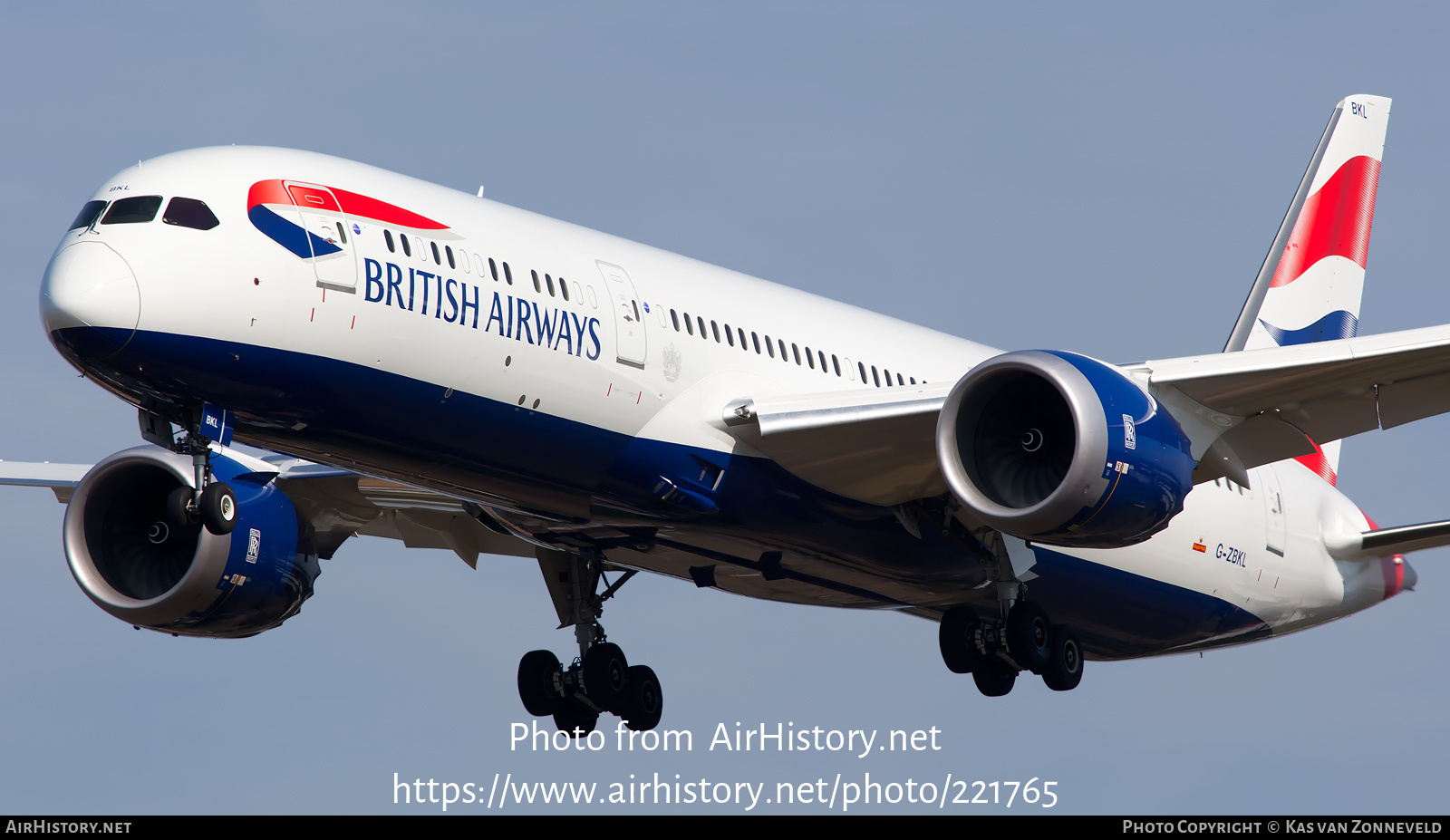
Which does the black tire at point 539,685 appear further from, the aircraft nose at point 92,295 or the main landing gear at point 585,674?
the aircraft nose at point 92,295

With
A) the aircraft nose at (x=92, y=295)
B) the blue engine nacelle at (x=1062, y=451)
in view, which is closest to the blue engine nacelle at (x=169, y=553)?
the aircraft nose at (x=92, y=295)

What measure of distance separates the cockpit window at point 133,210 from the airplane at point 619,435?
0.14ft

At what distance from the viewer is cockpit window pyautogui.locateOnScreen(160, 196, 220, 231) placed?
57.9 ft

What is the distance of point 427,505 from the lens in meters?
24.8

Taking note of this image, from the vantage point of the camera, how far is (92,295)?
16.9 meters

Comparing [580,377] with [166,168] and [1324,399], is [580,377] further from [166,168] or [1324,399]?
[1324,399]

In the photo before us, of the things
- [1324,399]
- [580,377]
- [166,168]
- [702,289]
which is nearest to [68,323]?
[166,168]

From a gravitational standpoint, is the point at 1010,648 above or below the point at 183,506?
above

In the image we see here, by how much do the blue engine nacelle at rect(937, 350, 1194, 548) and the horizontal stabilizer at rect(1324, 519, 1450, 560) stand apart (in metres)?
6.65

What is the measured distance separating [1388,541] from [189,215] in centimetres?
1860

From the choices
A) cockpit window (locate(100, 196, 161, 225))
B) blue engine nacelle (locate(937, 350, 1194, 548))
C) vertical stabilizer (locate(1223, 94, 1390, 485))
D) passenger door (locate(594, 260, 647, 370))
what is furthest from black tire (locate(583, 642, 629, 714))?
vertical stabilizer (locate(1223, 94, 1390, 485))

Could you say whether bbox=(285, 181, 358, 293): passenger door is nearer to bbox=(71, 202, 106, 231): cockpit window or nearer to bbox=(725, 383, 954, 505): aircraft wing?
bbox=(71, 202, 106, 231): cockpit window

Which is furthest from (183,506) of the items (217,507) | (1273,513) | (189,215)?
(1273,513)

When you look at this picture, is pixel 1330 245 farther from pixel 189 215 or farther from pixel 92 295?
pixel 92 295
